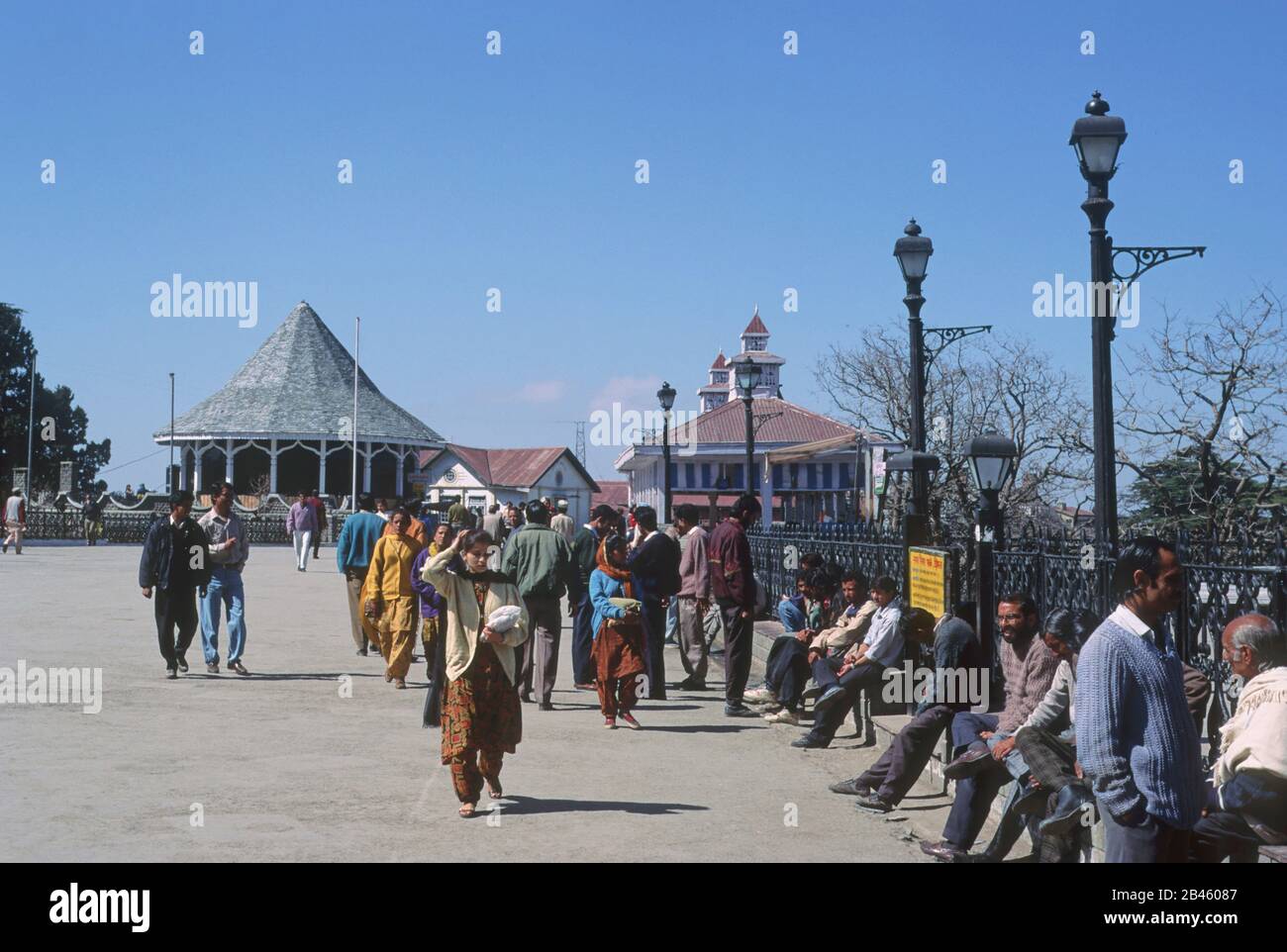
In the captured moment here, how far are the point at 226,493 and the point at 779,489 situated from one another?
60.7 meters

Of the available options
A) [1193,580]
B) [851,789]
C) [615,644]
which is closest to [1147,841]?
[1193,580]

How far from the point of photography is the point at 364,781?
27.2 ft

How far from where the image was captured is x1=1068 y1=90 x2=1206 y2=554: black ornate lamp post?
29.5 feet

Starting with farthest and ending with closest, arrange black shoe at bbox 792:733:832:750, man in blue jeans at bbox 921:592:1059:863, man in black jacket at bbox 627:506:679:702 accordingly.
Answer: man in black jacket at bbox 627:506:679:702 < black shoe at bbox 792:733:832:750 < man in blue jeans at bbox 921:592:1059:863

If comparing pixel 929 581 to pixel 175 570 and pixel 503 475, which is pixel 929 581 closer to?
pixel 175 570

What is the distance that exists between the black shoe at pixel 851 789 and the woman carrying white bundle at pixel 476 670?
2.06m

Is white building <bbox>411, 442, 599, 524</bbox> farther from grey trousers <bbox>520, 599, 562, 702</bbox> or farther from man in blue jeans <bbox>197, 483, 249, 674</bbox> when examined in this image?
grey trousers <bbox>520, 599, 562, 702</bbox>

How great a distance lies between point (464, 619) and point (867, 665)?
3439 mm

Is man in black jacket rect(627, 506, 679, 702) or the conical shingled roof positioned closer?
man in black jacket rect(627, 506, 679, 702)

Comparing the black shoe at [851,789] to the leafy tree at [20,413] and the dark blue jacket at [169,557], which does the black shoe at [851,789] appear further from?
the leafy tree at [20,413]

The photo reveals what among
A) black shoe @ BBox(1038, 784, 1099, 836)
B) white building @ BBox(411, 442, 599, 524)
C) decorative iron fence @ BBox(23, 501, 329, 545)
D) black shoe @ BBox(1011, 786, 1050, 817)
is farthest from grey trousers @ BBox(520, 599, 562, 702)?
white building @ BBox(411, 442, 599, 524)

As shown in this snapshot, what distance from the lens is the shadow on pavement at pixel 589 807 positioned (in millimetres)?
7637

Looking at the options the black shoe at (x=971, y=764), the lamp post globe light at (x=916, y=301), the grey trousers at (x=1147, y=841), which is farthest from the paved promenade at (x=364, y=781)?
the lamp post globe light at (x=916, y=301)

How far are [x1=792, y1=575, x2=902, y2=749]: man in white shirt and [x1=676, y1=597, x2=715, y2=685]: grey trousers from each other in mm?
3686
